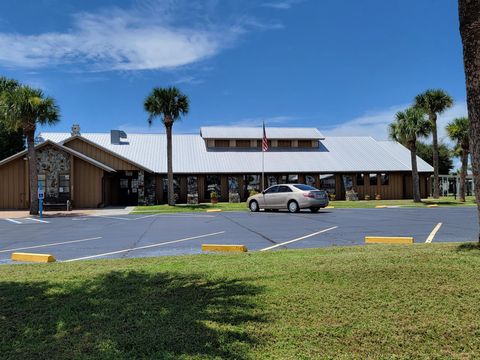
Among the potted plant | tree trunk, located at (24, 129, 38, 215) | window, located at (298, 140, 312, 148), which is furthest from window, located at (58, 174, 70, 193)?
window, located at (298, 140, 312, 148)

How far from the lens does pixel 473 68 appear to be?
7.19m

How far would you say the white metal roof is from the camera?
119ft

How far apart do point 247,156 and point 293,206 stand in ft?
53.8

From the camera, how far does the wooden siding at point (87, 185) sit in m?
30.2

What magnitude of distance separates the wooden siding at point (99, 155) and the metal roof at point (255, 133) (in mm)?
9629

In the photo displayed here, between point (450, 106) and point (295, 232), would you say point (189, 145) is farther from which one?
point (295, 232)

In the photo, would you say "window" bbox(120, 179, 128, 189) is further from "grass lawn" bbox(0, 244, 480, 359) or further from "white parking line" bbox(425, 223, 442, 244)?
"grass lawn" bbox(0, 244, 480, 359)

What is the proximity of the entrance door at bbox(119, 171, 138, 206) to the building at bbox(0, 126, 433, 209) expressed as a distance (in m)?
0.08

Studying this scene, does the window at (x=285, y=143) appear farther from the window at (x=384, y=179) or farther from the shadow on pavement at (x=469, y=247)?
the shadow on pavement at (x=469, y=247)

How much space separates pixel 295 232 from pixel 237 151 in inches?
1046

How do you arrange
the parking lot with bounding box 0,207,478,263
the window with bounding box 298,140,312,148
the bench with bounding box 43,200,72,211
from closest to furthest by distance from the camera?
the parking lot with bounding box 0,207,478,263 < the bench with bounding box 43,200,72,211 < the window with bounding box 298,140,312,148

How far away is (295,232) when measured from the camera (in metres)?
13.3

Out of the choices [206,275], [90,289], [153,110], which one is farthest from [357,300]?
[153,110]

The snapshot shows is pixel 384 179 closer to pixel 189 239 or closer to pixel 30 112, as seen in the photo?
pixel 30 112
